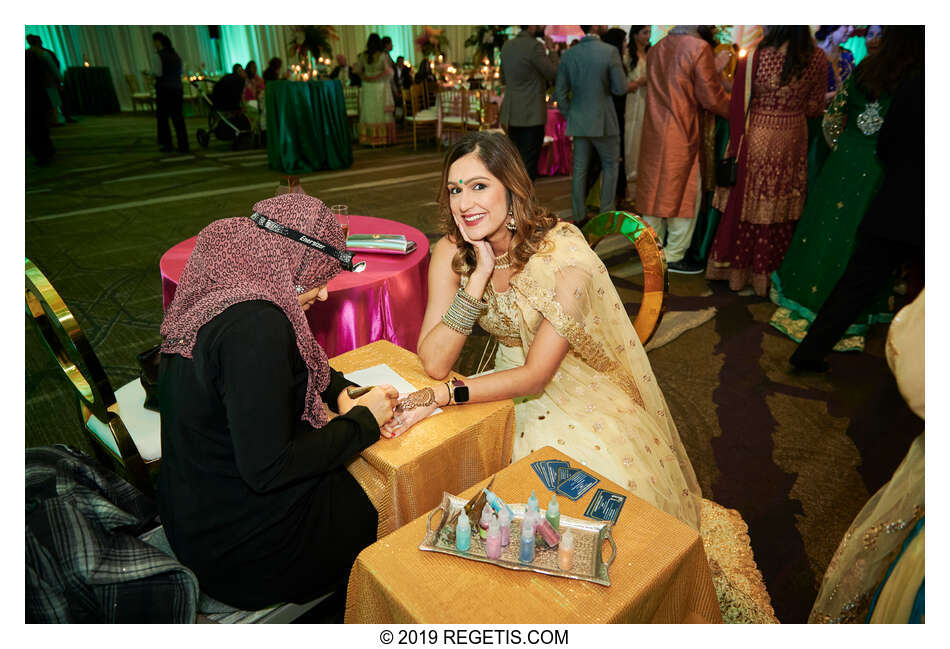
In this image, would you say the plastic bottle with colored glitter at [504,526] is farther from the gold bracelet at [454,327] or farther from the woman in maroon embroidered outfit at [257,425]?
the gold bracelet at [454,327]

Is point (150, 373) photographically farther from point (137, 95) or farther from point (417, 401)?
point (137, 95)

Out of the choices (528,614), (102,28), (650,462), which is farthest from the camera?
(102,28)

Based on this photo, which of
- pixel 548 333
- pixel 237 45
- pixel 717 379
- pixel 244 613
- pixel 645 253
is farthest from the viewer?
pixel 237 45

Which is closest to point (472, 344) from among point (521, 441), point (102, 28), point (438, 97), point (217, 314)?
point (521, 441)

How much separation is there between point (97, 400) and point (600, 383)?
4.99ft

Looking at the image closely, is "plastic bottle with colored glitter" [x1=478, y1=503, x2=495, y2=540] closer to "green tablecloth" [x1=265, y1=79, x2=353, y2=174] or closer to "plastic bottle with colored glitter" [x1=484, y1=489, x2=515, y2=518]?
"plastic bottle with colored glitter" [x1=484, y1=489, x2=515, y2=518]

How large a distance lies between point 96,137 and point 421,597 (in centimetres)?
1231

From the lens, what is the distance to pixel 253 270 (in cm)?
123

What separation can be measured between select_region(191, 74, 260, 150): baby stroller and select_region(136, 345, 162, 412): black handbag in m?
8.59

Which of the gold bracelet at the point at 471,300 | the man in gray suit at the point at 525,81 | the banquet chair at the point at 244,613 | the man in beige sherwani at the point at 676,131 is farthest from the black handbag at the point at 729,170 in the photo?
the banquet chair at the point at 244,613

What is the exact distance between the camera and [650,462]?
1.74 metres

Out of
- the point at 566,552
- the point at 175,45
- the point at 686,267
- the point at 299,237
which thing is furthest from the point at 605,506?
the point at 175,45

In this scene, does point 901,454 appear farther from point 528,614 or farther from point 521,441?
point 528,614

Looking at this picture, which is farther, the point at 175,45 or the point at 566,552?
the point at 175,45
